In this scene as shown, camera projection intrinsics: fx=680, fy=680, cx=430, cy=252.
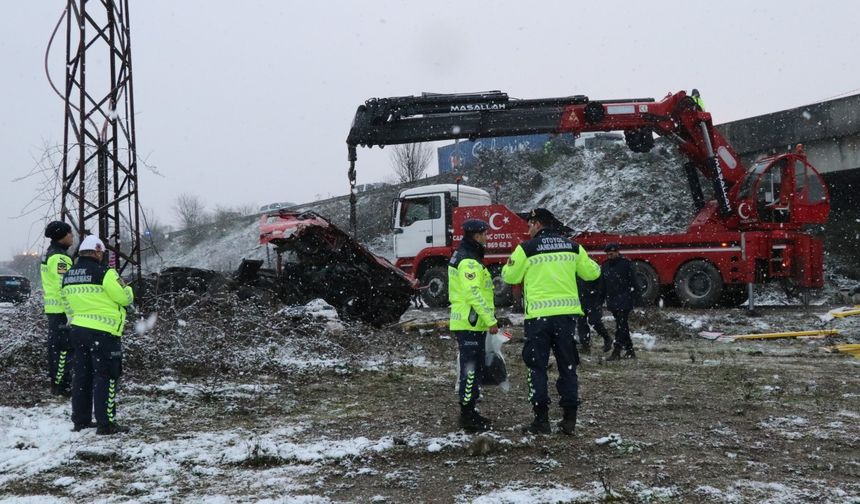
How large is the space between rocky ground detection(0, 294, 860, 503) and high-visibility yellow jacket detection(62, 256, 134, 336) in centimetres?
95

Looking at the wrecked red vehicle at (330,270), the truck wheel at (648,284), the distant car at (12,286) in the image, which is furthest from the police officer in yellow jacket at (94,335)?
the distant car at (12,286)

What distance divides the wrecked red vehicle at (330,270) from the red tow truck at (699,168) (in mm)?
2559

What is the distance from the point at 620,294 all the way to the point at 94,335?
661 cm

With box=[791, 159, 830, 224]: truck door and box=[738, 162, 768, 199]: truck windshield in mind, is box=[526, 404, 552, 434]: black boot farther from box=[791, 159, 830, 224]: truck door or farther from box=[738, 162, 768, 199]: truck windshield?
box=[791, 159, 830, 224]: truck door

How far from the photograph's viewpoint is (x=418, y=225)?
1727 cm

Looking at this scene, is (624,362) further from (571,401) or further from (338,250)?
(338,250)

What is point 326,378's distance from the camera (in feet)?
27.4

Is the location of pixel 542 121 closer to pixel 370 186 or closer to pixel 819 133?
pixel 819 133

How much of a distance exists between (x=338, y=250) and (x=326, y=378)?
14.9ft

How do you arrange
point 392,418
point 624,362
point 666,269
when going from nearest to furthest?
point 392,418
point 624,362
point 666,269

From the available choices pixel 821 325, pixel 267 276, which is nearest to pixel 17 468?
pixel 267 276

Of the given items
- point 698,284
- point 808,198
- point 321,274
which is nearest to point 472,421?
point 321,274

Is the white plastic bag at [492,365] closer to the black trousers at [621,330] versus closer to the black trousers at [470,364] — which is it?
the black trousers at [470,364]

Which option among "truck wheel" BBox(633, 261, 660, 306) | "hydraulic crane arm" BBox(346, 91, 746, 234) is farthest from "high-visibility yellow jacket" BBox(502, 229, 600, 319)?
"truck wheel" BBox(633, 261, 660, 306)
